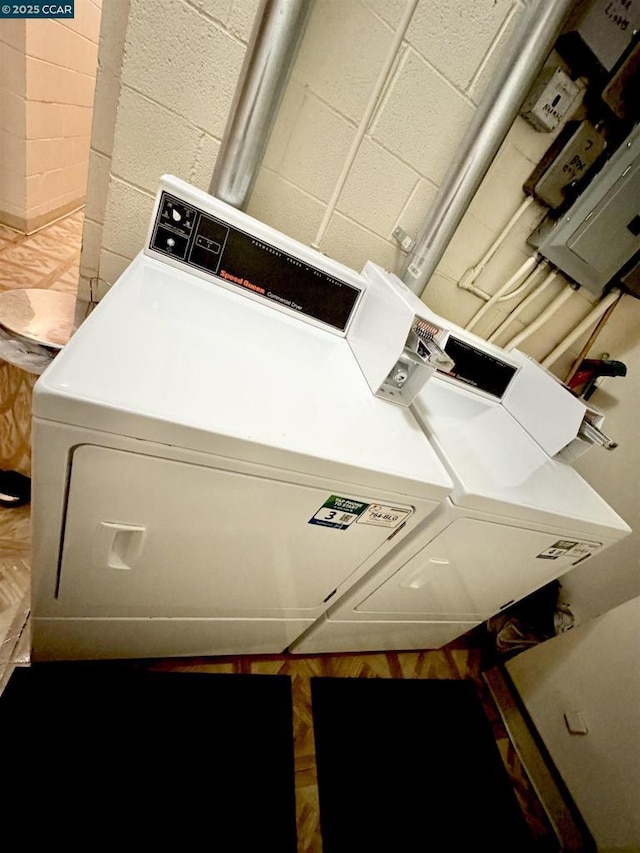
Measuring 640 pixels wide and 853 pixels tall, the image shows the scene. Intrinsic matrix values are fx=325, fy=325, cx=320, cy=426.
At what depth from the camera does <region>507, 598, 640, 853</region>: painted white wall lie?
1046mm

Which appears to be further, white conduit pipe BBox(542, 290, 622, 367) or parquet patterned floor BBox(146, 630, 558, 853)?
white conduit pipe BBox(542, 290, 622, 367)

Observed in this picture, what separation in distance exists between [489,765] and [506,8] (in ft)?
7.90

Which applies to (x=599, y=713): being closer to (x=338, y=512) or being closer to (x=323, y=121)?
(x=338, y=512)

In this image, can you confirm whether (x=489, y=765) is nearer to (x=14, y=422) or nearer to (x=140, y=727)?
(x=140, y=727)

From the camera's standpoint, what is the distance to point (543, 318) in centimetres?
145

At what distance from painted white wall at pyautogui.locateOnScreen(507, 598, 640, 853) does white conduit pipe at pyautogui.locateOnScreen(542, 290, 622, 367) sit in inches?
42.0

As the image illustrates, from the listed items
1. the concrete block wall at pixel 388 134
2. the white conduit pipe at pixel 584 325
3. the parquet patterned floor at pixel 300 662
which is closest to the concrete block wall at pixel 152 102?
the concrete block wall at pixel 388 134

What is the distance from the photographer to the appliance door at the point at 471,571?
2.55 ft

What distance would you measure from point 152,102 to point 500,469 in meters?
1.25

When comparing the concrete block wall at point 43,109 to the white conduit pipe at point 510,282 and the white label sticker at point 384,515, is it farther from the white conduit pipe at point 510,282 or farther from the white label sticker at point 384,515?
the white label sticker at point 384,515

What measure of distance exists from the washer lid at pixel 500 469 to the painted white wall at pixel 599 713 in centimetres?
65

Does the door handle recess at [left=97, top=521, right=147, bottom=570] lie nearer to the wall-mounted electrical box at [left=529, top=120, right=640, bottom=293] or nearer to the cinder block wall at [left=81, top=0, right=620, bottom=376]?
the cinder block wall at [left=81, top=0, right=620, bottom=376]

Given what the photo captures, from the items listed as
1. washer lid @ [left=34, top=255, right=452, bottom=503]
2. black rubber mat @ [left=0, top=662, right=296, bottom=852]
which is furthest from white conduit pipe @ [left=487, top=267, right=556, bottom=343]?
black rubber mat @ [left=0, top=662, right=296, bottom=852]

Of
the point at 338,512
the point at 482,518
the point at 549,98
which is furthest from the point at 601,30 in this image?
the point at 338,512
